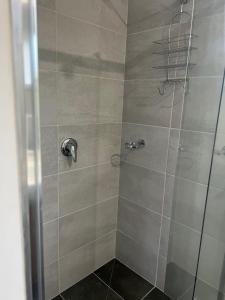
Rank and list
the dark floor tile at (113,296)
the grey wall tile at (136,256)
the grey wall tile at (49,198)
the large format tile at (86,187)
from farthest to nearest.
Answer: the grey wall tile at (136,256) → the dark floor tile at (113,296) → the large format tile at (86,187) → the grey wall tile at (49,198)

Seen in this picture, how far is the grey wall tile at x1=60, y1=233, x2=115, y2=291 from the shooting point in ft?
5.19

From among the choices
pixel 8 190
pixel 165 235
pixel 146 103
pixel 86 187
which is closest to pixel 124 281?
pixel 165 235

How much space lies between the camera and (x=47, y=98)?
1.23 metres

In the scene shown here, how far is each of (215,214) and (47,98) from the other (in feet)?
3.72

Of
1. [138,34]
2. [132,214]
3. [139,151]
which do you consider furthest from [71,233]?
[138,34]

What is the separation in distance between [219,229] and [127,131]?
0.85 metres

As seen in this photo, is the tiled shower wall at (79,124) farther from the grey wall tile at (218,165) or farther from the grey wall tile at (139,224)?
the grey wall tile at (218,165)

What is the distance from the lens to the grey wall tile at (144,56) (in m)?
1.39

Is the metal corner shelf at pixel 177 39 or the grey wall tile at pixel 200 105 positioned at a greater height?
the metal corner shelf at pixel 177 39

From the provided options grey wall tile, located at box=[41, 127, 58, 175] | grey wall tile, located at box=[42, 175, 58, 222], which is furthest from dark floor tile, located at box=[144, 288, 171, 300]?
grey wall tile, located at box=[41, 127, 58, 175]

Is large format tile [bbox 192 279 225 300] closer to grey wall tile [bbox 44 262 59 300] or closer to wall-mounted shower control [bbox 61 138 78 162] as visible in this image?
grey wall tile [bbox 44 262 59 300]

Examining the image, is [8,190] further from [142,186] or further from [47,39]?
[142,186]

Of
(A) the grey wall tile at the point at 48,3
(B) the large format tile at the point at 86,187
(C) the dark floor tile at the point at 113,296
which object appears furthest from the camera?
(C) the dark floor tile at the point at 113,296

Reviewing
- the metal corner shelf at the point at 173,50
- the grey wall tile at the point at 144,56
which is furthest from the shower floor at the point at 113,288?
the metal corner shelf at the point at 173,50
